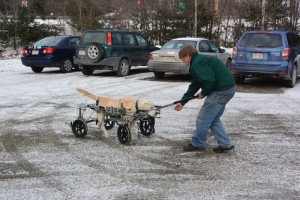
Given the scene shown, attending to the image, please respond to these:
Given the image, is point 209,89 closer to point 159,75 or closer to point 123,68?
point 159,75

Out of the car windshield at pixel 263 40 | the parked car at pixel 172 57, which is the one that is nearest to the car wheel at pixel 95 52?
the parked car at pixel 172 57

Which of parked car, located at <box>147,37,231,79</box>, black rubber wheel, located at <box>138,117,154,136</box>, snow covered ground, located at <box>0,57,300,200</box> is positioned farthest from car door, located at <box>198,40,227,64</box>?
black rubber wheel, located at <box>138,117,154,136</box>

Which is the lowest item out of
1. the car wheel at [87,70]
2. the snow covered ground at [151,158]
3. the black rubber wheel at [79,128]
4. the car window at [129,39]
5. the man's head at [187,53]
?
the snow covered ground at [151,158]

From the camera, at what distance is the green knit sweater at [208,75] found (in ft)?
19.8

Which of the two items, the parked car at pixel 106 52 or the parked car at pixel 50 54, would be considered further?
the parked car at pixel 50 54

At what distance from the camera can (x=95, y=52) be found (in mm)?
15289

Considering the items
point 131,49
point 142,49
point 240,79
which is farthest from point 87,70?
point 240,79

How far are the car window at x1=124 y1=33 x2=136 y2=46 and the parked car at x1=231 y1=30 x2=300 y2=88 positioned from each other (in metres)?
4.56

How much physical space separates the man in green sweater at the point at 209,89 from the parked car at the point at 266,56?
6867 mm

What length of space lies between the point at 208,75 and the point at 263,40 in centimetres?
749

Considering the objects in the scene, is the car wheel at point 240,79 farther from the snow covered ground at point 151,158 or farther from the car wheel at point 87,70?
the car wheel at point 87,70

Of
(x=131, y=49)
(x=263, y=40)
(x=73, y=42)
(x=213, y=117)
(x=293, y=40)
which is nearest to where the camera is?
Result: (x=213, y=117)

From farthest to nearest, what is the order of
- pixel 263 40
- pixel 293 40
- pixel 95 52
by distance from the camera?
pixel 95 52 → pixel 293 40 → pixel 263 40


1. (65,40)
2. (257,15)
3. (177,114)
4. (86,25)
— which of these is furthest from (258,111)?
(86,25)
